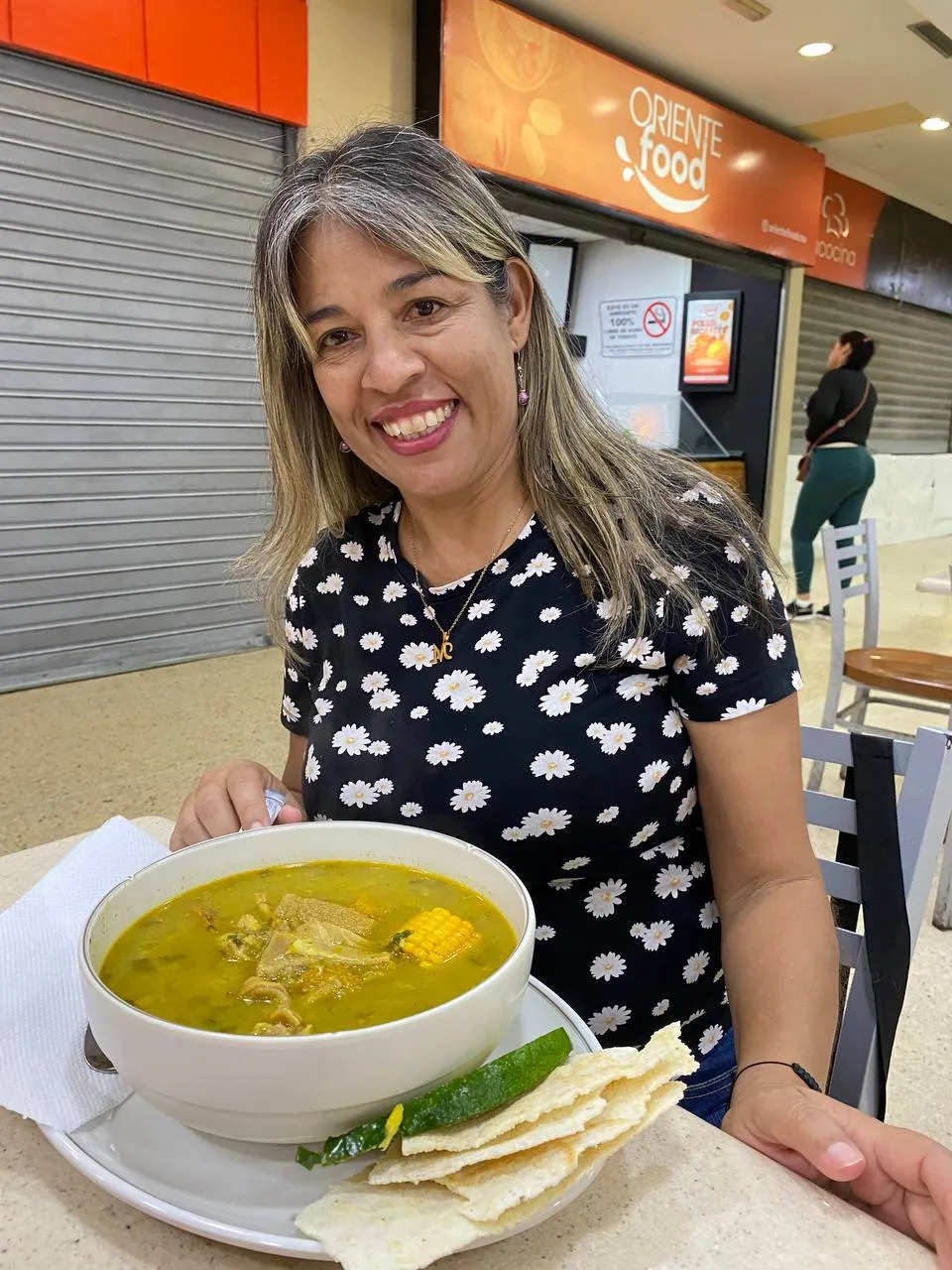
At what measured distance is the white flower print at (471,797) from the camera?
1.12 meters

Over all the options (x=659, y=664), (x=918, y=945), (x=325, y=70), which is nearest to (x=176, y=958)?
(x=659, y=664)

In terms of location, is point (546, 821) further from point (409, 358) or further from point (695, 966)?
point (409, 358)

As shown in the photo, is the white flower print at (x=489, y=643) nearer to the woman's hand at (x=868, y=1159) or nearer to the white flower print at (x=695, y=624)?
the white flower print at (x=695, y=624)

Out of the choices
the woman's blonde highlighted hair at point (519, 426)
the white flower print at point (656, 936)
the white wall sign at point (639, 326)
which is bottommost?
the white flower print at point (656, 936)

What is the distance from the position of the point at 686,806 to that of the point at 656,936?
0.17 metres

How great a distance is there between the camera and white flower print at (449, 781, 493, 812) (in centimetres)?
112

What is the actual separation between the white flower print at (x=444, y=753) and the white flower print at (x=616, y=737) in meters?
0.17

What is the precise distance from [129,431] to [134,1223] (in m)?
4.39

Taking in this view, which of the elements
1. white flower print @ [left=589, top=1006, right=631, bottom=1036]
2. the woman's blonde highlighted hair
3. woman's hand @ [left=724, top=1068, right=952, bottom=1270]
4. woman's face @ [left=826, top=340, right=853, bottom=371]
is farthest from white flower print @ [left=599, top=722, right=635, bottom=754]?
woman's face @ [left=826, top=340, right=853, bottom=371]

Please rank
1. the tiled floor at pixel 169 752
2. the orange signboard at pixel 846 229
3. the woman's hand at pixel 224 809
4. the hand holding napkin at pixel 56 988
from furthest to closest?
the orange signboard at pixel 846 229 → the tiled floor at pixel 169 752 → the woman's hand at pixel 224 809 → the hand holding napkin at pixel 56 988

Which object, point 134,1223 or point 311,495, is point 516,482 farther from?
point 134,1223

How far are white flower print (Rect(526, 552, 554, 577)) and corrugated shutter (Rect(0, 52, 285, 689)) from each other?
3011 millimetres

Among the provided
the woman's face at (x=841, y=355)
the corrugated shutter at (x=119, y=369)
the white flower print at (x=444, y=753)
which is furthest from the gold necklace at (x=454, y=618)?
the woman's face at (x=841, y=355)

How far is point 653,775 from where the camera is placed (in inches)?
43.5
